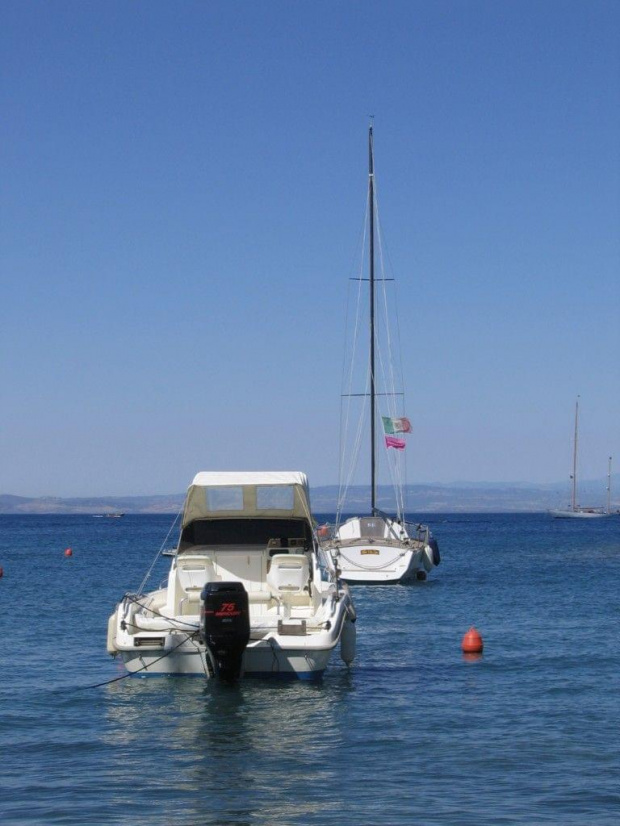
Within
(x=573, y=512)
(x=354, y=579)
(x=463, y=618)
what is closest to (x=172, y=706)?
(x=463, y=618)

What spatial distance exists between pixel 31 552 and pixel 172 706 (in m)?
67.5

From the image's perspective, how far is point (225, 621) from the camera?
772 inches

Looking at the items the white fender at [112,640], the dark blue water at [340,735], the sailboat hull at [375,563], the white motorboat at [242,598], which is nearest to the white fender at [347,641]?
the white motorboat at [242,598]

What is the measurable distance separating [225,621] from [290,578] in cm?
450

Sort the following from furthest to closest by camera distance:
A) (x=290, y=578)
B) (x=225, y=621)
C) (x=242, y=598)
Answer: (x=290, y=578), (x=242, y=598), (x=225, y=621)

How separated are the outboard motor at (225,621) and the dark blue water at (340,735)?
33.2 inches

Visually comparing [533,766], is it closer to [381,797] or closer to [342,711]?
[381,797]

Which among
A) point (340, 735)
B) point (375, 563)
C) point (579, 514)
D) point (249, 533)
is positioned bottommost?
point (579, 514)

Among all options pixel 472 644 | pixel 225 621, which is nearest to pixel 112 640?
pixel 225 621

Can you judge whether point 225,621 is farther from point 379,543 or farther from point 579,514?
point 579,514

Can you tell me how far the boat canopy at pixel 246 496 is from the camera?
25688 mm

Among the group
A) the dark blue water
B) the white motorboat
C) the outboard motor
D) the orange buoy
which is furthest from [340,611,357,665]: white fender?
the orange buoy

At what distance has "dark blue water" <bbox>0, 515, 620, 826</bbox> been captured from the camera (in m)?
14.0

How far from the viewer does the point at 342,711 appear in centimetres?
1959
